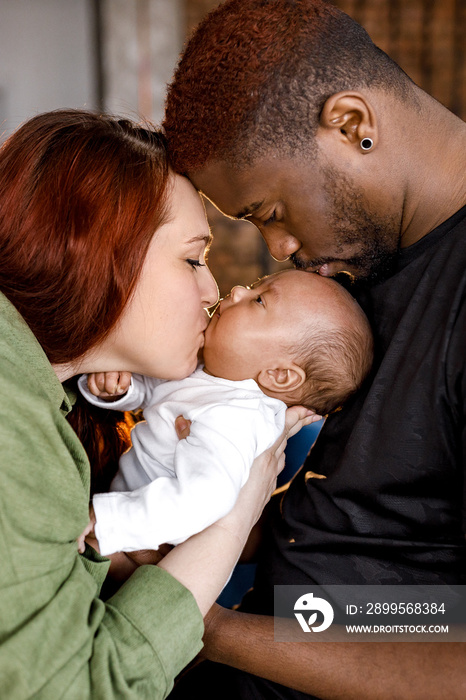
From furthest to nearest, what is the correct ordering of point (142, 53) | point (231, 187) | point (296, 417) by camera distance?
point (142, 53)
point (296, 417)
point (231, 187)

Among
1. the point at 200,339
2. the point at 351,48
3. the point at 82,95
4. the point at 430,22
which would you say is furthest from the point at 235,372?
the point at 82,95

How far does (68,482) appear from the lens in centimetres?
110

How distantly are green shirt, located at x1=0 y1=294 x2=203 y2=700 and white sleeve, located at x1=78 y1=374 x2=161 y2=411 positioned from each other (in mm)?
456

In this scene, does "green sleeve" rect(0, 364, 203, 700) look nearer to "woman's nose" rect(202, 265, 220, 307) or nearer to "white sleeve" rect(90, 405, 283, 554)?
"white sleeve" rect(90, 405, 283, 554)

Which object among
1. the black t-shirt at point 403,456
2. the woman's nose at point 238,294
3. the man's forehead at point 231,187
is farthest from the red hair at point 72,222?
the black t-shirt at point 403,456

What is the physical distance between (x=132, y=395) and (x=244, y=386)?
34 cm

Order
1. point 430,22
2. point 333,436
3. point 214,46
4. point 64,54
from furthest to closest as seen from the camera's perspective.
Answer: point 64,54 → point 430,22 → point 333,436 → point 214,46

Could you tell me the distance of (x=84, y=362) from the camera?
4.90 feet

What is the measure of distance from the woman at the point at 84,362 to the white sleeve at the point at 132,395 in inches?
6.7

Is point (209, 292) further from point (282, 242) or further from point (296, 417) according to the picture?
point (296, 417)

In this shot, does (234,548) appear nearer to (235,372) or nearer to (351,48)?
(235,372)

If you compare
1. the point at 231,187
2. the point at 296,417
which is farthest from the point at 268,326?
the point at 231,187

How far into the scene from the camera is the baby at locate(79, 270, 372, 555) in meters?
1.31

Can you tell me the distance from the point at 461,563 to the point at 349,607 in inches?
9.9
